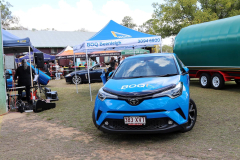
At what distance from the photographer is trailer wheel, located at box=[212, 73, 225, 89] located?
11.0 meters

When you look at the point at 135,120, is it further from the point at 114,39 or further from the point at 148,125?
the point at 114,39

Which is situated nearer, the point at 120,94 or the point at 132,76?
the point at 120,94

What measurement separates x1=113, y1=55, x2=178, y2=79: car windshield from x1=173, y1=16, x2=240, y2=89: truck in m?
5.42

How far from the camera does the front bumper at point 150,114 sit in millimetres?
4184

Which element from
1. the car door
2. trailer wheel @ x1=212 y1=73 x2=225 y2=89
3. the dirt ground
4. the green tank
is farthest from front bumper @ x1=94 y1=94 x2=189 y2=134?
the car door

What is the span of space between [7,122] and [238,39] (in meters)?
8.85

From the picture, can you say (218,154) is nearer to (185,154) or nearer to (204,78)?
(185,154)

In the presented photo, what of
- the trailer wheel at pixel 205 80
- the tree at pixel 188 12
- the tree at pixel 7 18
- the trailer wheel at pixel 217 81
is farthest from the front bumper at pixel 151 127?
the tree at pixel 7 18

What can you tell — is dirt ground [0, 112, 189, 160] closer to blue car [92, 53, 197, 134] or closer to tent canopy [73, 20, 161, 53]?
blue car [92, 53, 197, 134]

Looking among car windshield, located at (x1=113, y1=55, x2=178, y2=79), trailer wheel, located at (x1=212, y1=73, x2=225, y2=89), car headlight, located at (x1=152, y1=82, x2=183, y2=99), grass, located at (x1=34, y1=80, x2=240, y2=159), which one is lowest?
grass, located at (x1=34, y1=80, x2=240, y2=159)

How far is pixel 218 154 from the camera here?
3.82 meters

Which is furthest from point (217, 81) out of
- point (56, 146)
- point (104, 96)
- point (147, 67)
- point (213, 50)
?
point (56, 146)

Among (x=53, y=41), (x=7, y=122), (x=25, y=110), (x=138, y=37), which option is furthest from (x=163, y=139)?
(x=53, y=41)

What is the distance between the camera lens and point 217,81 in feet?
37.1
